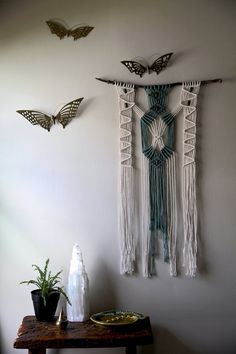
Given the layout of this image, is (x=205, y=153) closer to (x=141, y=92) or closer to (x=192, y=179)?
(x=192, y=179)

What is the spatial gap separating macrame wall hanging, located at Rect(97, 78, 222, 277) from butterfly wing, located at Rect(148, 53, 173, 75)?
4.6 inches

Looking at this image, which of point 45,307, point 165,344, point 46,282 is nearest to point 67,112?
point 46,282

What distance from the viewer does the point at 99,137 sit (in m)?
2.61

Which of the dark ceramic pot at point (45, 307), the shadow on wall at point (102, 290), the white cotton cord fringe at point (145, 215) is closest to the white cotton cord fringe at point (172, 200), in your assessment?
the white cotton cord fringe at point (145, 215)

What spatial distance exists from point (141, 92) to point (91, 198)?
28.3 inches

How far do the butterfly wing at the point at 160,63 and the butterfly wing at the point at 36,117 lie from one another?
0.71 meters

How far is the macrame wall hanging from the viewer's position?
2.57m

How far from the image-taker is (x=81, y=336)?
2.13 m

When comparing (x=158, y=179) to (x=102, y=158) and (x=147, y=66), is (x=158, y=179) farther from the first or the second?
(x=147, y=66)

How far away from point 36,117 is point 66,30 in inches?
22.4

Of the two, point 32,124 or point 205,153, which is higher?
point 32,124

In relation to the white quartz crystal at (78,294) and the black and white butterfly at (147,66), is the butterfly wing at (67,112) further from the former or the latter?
the white quartz crystal at (78,294)

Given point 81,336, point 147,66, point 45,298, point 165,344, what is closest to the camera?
point 81,336

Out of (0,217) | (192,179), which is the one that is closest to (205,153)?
(192,179)
